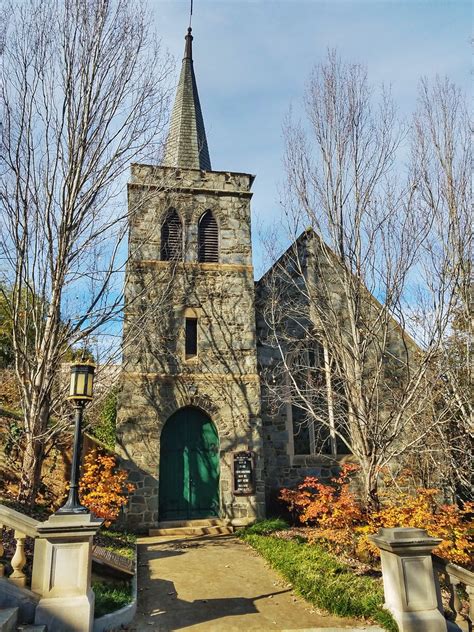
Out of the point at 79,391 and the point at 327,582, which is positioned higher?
the point at 79,391

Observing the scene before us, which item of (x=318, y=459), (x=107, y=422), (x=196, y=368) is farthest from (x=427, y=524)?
(x=107, y=422)

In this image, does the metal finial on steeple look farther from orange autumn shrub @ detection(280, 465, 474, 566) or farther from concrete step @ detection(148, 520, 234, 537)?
orange autumn shrub @ detection(280, 465, 474, 566)

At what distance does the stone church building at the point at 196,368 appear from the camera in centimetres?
1003

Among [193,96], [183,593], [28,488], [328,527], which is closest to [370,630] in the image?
[183,593]

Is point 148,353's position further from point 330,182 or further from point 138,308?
point 330,182

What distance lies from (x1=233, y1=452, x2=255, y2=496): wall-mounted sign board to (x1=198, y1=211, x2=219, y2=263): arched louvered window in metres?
4.96

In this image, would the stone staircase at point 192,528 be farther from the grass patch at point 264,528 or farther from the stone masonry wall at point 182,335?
the grass patch at point 264,528

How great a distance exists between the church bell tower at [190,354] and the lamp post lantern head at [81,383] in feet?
11.4

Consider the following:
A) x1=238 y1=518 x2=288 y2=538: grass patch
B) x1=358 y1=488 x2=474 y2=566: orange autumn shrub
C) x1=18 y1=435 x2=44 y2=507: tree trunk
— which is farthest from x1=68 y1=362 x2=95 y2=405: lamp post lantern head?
x1=238 y1=518 x2=288 y2=538: grass patch

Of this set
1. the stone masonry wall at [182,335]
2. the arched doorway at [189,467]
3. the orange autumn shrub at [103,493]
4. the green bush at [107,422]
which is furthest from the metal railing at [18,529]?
the green bush at [107,422]

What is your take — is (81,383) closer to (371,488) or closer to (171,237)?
(371,488)

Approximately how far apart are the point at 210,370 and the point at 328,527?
4.40m

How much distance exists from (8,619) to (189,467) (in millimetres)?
6367

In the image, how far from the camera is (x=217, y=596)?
581cm
